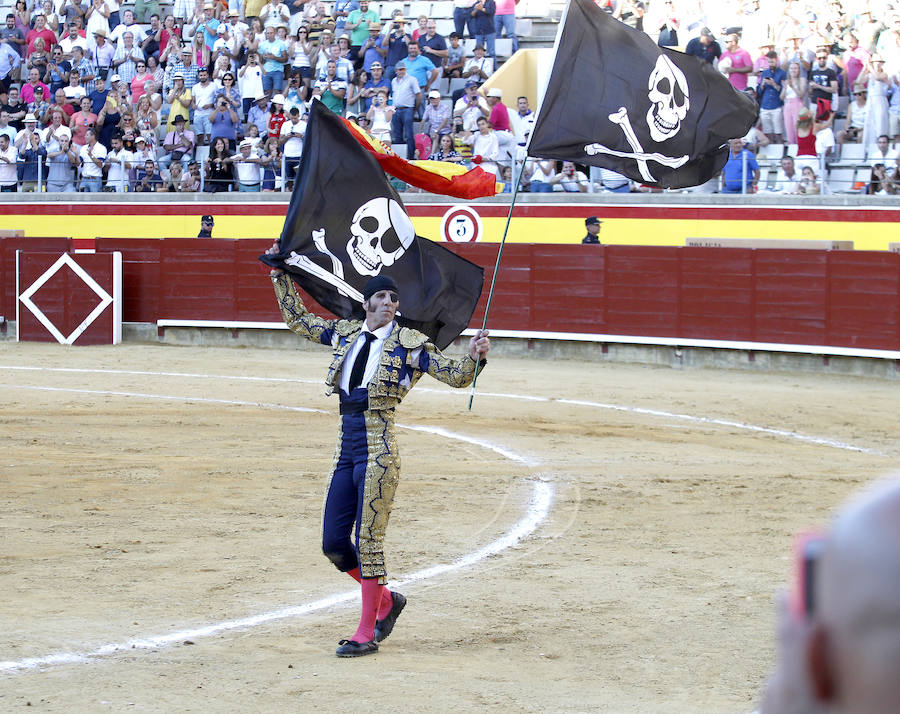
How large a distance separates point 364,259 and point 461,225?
1210cm

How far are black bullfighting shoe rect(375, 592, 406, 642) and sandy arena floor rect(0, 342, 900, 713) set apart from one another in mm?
52

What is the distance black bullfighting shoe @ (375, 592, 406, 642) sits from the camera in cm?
521

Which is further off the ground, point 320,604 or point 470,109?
point 470,109

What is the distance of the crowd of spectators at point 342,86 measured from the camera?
637 inches

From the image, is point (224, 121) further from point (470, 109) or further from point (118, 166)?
point (470, 109)

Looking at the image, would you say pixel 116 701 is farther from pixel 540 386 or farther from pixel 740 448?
pixel 540 386

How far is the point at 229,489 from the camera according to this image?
8469 millimetres

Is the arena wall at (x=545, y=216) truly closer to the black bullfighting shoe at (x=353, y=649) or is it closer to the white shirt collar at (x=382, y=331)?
the white shirt collar at (x=382, y=331)

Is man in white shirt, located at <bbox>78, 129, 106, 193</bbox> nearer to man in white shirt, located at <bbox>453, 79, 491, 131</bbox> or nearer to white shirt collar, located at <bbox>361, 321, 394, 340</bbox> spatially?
man in white shirt, located at <bbox>453, 79, 491, 131</bbox>

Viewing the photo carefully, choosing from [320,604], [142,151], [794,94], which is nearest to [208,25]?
[142,151]

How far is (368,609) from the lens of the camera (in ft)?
16.8

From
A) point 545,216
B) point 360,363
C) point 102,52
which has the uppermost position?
point 102,52

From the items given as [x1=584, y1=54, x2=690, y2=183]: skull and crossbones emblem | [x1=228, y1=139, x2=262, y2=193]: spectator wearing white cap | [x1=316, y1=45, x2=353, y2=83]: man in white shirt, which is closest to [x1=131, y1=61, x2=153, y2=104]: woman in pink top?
[x1=228, y1=139, x2=262, y2=193]: spectator wearing white cap

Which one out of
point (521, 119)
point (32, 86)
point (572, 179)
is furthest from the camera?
point (32, 86)
